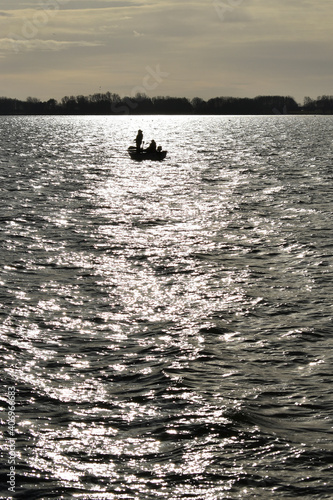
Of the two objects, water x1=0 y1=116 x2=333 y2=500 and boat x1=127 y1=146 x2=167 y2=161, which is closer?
water x1=0 y1=116 x2=333 y2=500

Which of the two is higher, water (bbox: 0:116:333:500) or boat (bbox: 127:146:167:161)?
boat (bbox: 127:146:167:161)

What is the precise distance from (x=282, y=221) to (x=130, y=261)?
10.4 metres

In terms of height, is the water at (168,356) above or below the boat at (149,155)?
below

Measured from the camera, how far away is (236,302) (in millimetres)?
17625

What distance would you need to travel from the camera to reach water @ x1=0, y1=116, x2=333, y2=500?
962cm

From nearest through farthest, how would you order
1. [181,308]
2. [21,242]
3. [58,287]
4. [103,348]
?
1. [103,348]
2. [181,308]
3. [58,287]
4. [21,242]

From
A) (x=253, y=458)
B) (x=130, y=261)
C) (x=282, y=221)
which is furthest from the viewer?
(x=282, y=221)

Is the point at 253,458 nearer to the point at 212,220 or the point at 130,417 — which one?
the point at 130,417

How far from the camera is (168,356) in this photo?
543 inches

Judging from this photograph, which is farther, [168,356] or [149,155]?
[149,155]

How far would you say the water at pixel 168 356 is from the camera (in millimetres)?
9625

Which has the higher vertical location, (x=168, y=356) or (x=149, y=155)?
(x=149, y=155)

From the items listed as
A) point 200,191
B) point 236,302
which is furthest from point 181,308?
point 200,191

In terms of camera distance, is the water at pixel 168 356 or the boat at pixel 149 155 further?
the boat at pixel 149 155
